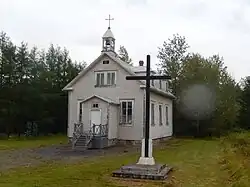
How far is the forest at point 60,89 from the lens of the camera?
101ft

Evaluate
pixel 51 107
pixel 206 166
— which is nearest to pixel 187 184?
pixel 206 166

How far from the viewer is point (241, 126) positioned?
41.8 metres

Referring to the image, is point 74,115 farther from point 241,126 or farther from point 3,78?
point 241,126

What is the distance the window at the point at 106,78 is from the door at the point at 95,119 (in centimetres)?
247

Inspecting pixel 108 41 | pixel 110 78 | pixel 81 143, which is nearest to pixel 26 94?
pixel 108 41

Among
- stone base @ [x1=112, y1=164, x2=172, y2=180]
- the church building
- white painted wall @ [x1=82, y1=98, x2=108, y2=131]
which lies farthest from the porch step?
stone base @ [x1=112, y1=164, x2=172, y2=180]

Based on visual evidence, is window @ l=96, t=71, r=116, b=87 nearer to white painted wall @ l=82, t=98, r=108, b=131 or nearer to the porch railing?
white painted wall @ l=82, t=98, r=108, b=131

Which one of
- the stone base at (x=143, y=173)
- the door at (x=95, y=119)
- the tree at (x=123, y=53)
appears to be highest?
the tree at (x=123, y=53)

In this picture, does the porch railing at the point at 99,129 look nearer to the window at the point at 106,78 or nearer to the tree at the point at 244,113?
the window at the point at 106,78

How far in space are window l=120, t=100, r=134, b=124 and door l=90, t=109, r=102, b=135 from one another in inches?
72.6

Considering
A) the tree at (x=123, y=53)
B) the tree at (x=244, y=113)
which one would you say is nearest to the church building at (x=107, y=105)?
the tree at (x=244, y=113)

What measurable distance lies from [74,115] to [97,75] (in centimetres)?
329

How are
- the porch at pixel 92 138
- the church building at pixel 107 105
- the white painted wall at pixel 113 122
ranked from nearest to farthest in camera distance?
1. the porch at pixel 92 138
2. the church building at pixel 107 105
3. the white painted wall at pixel 113 122

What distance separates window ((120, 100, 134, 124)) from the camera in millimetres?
23781
